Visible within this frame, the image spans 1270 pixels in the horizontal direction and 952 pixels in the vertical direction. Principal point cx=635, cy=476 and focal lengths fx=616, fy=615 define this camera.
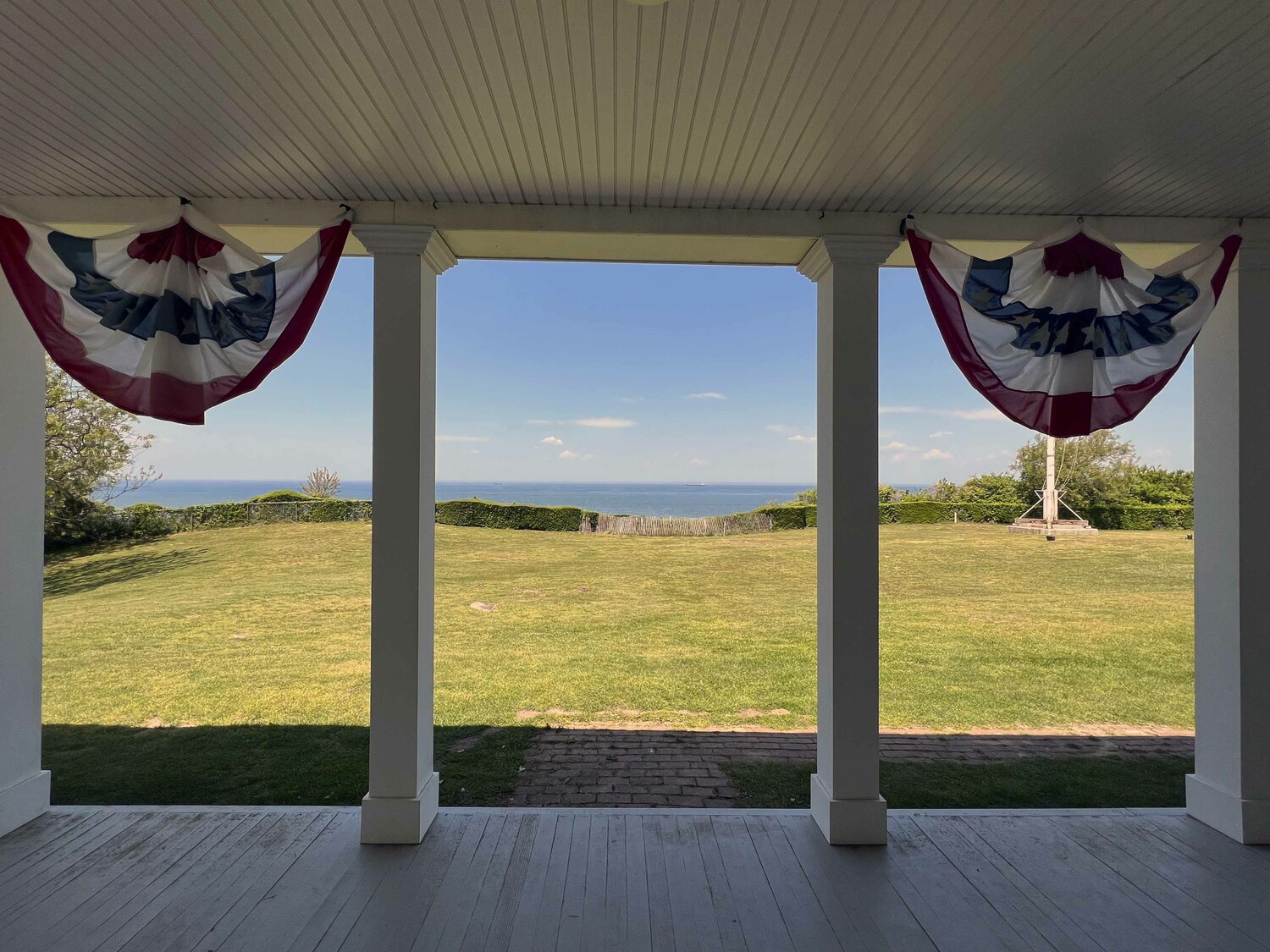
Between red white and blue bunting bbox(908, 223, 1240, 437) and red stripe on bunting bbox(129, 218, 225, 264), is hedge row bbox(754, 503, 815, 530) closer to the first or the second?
red white and blue bunting bbox(908, 223, 1240, 437)

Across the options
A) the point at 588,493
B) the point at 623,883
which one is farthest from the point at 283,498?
the point at 588,493

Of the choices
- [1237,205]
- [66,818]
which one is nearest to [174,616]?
[66,818]

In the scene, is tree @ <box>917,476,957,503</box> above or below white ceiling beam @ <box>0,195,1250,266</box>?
below

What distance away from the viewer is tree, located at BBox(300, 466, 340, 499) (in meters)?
19.2

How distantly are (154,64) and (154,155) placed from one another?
0.78 m

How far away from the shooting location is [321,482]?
19.5 meters

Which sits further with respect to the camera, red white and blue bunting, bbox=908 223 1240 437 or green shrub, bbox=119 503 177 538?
green shrub, bbox=119 503 177 538

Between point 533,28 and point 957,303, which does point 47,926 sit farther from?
point 957,303

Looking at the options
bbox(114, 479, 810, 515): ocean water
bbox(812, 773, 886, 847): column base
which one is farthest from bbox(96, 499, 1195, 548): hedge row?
bbox(114, 479, 810, 515): ocean water

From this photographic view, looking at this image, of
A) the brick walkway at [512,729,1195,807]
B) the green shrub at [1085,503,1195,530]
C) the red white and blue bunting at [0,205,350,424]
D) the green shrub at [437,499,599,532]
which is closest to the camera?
the red white and blue bunting at [0,205,350,424]

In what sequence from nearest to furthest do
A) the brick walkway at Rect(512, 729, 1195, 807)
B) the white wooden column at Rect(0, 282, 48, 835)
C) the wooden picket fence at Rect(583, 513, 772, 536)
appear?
the white wooden column at Rect(0, 282, 48, 835), the brick walkway at Rect(512, 729, 1195, 807), the wooden picket fence at Rect(583, 513, 772, 536)

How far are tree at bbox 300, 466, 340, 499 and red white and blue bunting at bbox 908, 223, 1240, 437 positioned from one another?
19336 mm

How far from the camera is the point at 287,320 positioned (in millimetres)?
2934

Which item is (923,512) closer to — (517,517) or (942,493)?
(942,493)
